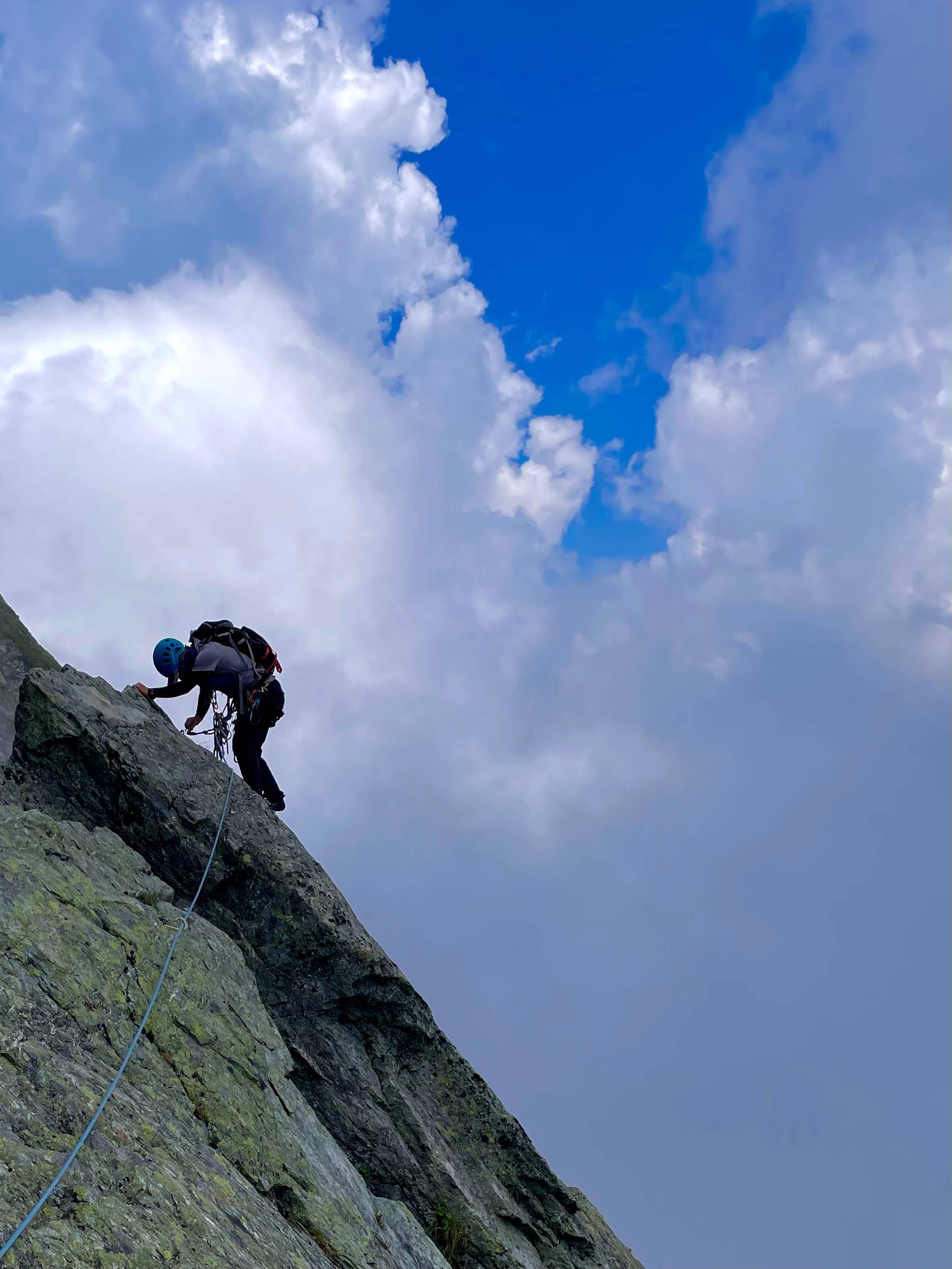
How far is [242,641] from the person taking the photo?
18.2 metres

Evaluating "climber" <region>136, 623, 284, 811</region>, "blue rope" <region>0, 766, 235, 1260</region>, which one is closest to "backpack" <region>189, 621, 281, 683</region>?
"climber" <region>136, 623, 284, 811</region>

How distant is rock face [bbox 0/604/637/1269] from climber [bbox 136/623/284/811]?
0.75m

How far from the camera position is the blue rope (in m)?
6.30

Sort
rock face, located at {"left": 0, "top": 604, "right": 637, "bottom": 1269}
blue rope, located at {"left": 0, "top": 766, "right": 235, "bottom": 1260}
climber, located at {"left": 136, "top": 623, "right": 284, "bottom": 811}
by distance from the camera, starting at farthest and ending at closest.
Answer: climber, located at {"left": 136, "top": 623, "right": 284, "bottom": 811} < rock face, located at {"left": 0, "top": 604, "right": 637, "bottom": 1269} < blue rope, located at {"left": 0, "top": 766, "right": 235, "bottom": 1260}

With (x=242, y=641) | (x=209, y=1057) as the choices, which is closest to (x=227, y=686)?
(x=242, y=641)

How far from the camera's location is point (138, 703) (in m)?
17.3

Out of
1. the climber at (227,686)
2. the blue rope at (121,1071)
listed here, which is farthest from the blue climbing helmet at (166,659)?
the blue rope at (121,1071)

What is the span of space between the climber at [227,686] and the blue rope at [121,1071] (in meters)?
2.22

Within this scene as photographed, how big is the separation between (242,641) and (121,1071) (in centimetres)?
1083

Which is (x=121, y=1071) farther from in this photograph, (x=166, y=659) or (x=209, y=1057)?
(x=166, y=659)

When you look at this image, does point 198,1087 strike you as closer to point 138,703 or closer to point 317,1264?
point 317,1264

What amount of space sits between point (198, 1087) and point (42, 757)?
6592 millimetres

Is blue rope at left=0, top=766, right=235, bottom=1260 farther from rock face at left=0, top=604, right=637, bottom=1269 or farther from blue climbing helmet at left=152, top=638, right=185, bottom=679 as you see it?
blue climbing helmet at left=152, top=638, right=185, bottom=679

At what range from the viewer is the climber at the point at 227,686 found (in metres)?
17.3
